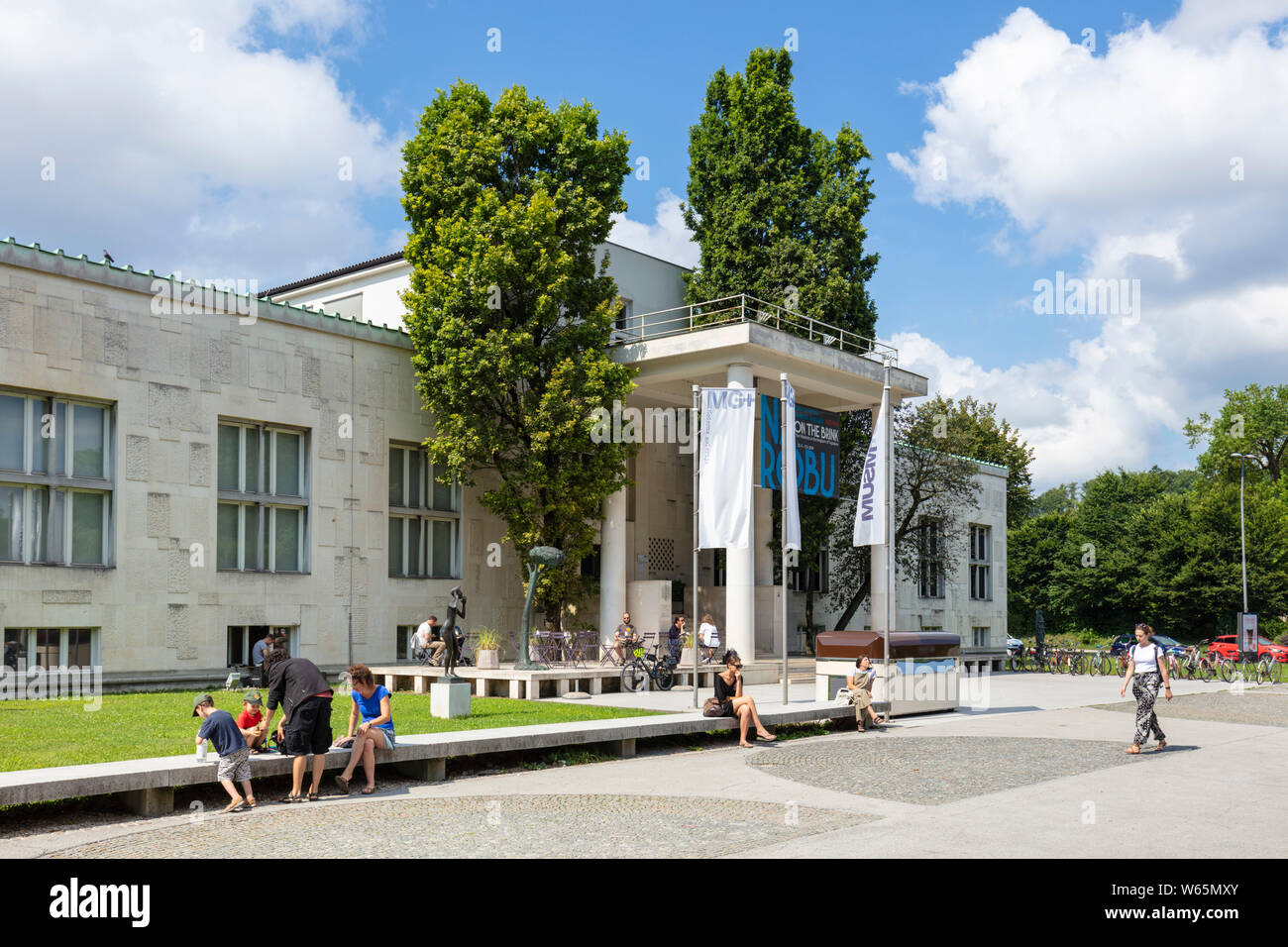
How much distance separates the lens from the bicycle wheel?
2438 centimetres

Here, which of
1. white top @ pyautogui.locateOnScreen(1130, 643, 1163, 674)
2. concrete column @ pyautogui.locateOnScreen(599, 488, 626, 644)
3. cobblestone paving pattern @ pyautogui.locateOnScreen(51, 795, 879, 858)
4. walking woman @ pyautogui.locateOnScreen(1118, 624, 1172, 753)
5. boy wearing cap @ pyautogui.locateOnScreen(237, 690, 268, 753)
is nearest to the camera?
cobblestone paving pattern @ pyautogui.locateOnScreen(51, 795, 879, 858)

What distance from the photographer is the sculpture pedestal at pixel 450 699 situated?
1722 centimetres

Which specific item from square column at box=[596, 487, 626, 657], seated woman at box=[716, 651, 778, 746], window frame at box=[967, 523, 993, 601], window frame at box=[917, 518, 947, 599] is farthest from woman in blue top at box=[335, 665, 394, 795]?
window frame at box=[967, 523, 993, 601]

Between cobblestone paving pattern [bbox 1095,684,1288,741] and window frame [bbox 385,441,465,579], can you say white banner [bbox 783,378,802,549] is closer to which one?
cobblestone paving pattern [bbox 1095,684,1288,741]

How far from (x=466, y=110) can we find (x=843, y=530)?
20568mm

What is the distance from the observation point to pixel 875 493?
75.5 ft

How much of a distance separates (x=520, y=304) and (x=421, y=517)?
613cm

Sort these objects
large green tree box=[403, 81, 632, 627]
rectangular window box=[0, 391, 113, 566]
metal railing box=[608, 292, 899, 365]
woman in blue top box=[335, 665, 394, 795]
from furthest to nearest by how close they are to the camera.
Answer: metal railing box=[608, 292, 899, 365], large green tree box=[403, 81, 632, 627], rectangular window box=[0, 391, 113, 566], woman in blue top box=[335, 665, 394, 795]

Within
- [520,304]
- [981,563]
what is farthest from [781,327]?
[981,563]

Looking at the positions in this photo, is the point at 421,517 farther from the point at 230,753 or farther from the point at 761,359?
the point at 230,753

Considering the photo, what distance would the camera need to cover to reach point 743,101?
37.6 m

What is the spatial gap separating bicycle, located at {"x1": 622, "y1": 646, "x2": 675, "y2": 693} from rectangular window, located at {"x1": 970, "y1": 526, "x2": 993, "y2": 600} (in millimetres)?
27750
